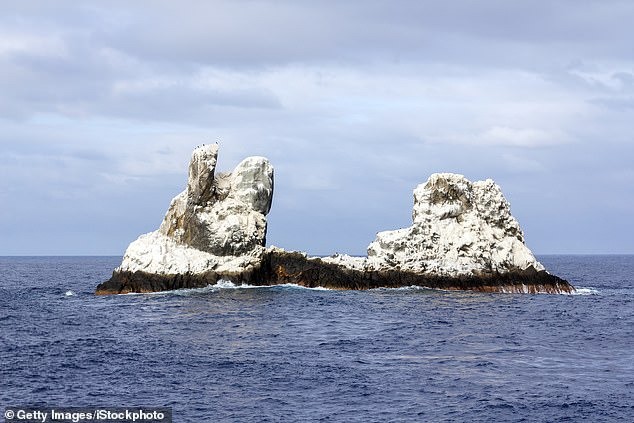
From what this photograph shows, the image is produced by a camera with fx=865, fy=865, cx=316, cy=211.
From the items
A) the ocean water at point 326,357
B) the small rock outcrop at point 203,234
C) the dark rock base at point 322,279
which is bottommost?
the ocean water at point 326,357

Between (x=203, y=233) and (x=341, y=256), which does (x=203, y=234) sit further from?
(x=341, y=256)

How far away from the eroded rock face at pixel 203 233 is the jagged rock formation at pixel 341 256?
0.09 metres

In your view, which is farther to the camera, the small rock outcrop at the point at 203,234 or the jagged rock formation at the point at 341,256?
the jagged rock formation at the point at 341,256

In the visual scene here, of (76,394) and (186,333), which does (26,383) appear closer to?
(76,394)

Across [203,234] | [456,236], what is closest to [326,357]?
[203,234]

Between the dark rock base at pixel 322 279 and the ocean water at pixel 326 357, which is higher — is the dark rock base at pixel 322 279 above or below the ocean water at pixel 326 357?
above

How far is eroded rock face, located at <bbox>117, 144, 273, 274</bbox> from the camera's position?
80.0 metres

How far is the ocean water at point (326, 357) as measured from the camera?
1490 inches

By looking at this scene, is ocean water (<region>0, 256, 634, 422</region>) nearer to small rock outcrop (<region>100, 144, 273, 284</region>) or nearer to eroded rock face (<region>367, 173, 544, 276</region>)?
small rock outcrop (<region>100, 144, 273, 284</region>)

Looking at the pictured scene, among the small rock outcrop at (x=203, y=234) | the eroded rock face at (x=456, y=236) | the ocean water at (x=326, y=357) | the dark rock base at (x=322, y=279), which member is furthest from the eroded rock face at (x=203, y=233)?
the eroded rock face at (x=456, y=236)

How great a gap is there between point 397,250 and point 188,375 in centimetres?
4221

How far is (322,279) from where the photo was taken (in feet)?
273

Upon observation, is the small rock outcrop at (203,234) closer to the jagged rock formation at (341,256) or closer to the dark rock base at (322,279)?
the jagged rock formation at (341,256)

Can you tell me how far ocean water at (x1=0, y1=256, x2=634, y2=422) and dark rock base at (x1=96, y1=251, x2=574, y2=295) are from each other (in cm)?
372
